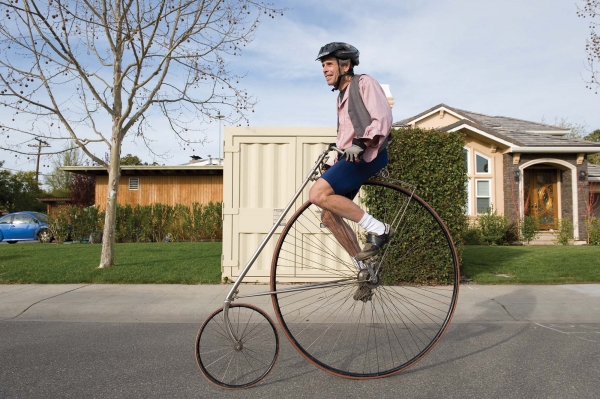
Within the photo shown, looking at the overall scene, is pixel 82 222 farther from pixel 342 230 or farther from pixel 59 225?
pixel 342 230

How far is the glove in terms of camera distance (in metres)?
3.16

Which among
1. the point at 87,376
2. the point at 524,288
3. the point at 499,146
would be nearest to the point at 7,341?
the point at 87,376

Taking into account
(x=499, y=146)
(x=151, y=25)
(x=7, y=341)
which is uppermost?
(x=151, y=25)

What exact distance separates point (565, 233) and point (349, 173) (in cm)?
1516

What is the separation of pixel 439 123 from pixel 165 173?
41.3 feet

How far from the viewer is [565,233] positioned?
1602 cm

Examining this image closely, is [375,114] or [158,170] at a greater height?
[158,170]

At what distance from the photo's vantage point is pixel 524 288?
7355 mm

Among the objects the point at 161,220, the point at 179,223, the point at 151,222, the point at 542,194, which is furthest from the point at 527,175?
the point at 151,222

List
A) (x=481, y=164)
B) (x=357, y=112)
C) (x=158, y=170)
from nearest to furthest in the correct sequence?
(x=357, y=112) → (x=481, y=164) → (x=158, y=170)

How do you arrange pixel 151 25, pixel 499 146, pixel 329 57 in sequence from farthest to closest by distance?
pixel 499 146 → pixel 151 25 → pixel 329 57

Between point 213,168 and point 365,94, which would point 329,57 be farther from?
point 213,168

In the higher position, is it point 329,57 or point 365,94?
point 329,57

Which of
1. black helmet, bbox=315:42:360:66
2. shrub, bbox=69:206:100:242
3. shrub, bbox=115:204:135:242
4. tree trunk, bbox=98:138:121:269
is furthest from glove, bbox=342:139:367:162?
shrub, bbox=69:206:100:242
